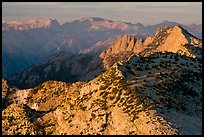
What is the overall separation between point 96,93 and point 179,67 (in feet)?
52.1

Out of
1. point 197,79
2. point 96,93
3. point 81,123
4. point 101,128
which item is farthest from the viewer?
point 197,79

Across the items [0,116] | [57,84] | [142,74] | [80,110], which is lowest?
[57,84]

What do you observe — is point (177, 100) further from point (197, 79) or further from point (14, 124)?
point (14, 124)

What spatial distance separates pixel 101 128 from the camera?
47031 mm

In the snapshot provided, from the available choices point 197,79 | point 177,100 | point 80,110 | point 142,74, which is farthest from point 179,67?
point 80,110

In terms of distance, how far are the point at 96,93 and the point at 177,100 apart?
11599 millimetres

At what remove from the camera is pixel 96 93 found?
181 feet

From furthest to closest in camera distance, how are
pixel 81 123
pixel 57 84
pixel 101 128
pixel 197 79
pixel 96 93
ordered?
pixel 57 84, pixel 197 79, pixel 96 93, pixel 81 123, pixel 101 128

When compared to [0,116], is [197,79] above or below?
above

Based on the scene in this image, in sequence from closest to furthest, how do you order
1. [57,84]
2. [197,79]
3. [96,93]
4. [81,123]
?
[81,123], [96,93], [197,79], [57,84]

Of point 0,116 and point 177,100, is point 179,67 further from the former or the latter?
point 0,116

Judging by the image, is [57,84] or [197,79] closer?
[197,79]

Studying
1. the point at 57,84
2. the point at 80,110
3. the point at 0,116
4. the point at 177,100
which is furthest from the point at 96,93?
the point at 57,84

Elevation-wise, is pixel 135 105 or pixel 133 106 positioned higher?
pixel 135 105
